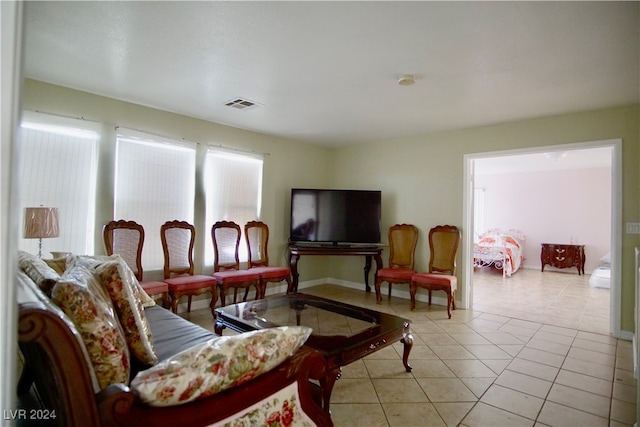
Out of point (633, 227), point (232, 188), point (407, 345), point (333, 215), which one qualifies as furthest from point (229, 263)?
point (633, 227)

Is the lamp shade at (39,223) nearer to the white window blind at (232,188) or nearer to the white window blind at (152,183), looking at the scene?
the white window blind at (152,183)

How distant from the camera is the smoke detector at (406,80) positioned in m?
2.72

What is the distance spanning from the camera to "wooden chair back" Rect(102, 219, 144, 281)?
129 inches

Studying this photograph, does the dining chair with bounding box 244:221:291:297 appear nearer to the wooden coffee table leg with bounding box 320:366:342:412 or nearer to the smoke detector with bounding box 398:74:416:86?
the wooden coffee table leg with bounding box 320:366:342:412

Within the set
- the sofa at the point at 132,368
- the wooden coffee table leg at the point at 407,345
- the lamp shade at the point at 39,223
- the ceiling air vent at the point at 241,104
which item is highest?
the ceiling air vent at the point at 241,104

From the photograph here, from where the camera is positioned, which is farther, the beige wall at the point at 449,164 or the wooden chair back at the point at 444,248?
the wooden chair back at the point at 444,248

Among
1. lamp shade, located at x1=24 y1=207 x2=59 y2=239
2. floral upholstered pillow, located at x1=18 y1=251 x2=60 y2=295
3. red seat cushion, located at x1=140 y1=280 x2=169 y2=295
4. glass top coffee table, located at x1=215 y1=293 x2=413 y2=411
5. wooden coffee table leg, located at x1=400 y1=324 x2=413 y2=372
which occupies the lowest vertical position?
wooden coffee table leg, located at x1=400 y1=324 x2=413 y2=372

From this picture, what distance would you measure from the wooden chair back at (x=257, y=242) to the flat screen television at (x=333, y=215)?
0.53 m

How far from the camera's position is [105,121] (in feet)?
11.1

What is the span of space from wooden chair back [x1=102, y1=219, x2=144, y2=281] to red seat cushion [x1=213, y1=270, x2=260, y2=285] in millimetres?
833

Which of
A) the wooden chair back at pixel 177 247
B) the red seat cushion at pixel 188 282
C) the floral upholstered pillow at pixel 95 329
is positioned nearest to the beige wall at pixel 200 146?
the wooden chair back at pixel 177 247

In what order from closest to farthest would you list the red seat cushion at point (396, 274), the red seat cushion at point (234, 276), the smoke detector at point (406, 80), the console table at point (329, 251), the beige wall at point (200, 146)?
1. the smoke detector at point (406, 80)
2. the beige wall at point (200, 146)
3. the red seat cushion at point (234, 276)
4. the red seat cushion at point (396, 274)
5. the console table at point (329, 251)

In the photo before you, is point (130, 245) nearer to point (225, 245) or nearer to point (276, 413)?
point (225, 245)

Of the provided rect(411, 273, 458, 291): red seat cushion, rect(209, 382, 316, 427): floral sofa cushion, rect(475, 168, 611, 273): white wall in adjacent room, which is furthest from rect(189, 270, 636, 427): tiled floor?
rect(475, 168, 611, 273): white wall in adjacent room
